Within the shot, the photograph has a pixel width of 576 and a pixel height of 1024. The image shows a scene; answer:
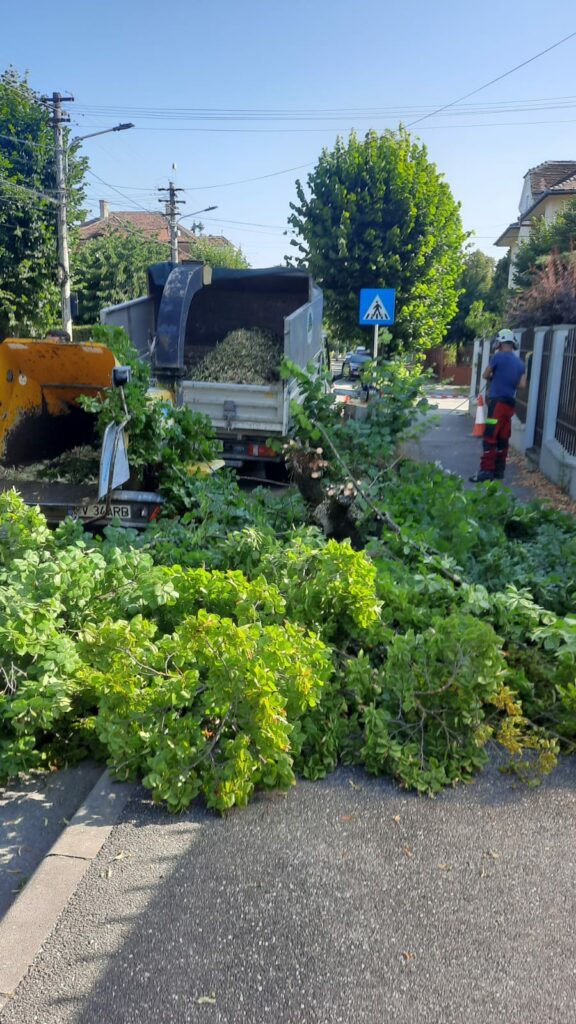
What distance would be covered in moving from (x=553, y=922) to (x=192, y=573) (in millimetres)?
2189

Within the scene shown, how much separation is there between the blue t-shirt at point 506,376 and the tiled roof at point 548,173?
123 feet

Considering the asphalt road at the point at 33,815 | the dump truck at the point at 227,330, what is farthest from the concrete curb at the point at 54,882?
the dump truck at the point at 227,330

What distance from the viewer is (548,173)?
147ft

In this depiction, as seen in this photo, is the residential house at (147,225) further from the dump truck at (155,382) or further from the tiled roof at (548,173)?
the dump truck at (155,382)

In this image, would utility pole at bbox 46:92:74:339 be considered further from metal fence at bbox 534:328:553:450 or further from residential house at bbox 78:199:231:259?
residential house at bbox 78:199:231:259

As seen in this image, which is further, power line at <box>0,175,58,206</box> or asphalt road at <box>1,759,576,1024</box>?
power line at <box>0,175,58,206</box>

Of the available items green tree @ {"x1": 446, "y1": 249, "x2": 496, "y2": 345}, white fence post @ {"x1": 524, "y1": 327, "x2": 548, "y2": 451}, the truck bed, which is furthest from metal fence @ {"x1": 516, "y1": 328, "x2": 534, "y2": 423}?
green tree @ {"x1": 446, "y1": 249, "x2": 496, "y2": 345}

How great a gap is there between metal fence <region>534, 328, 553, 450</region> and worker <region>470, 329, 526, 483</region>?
1.89 meters

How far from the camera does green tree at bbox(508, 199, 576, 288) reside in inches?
894

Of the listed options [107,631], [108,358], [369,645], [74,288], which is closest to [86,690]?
[107,631]

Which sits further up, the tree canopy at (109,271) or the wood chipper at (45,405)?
the tree canopy at (109,271)

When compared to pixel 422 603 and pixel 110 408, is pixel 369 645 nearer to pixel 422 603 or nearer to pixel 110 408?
pixel 422 603

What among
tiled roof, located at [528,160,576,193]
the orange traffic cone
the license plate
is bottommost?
the license plate

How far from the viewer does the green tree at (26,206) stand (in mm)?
24453
